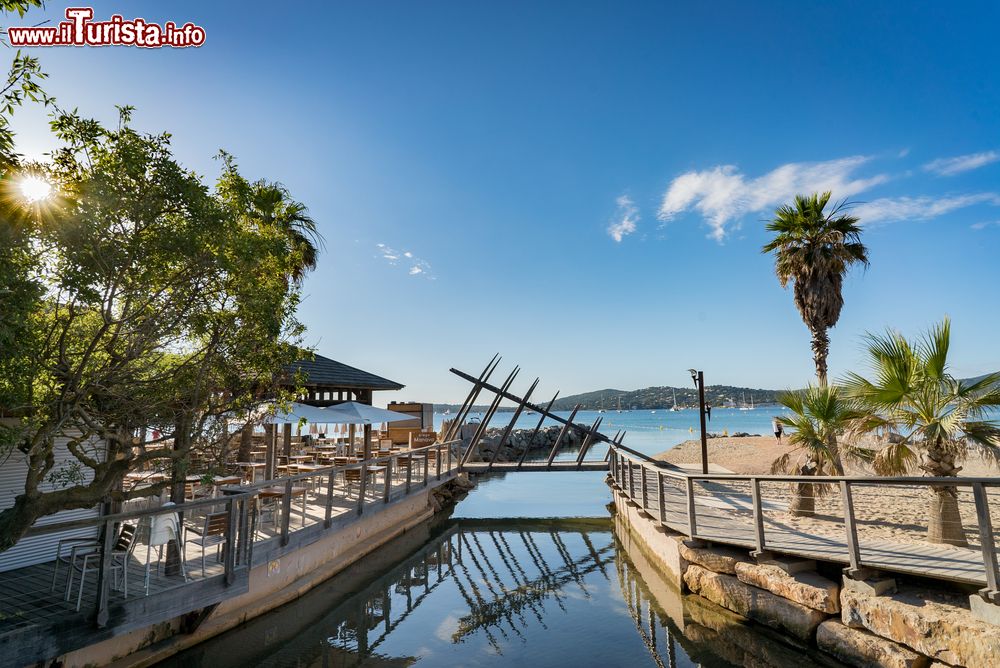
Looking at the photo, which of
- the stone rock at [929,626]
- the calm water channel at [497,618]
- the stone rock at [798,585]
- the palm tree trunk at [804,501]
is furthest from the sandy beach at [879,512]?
the calm water channel at [497,618]

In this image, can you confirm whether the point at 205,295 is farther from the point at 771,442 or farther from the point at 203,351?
the point at 771,442

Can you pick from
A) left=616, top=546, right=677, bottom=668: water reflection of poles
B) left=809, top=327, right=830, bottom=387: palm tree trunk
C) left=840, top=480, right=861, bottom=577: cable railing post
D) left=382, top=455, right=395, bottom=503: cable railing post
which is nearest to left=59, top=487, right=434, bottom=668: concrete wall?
left=382, top=455, right=395, bottom=503: cable railing post

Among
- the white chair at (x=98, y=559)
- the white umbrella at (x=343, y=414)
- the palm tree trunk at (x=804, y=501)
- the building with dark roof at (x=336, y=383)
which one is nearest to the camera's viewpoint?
the white chair at (x=98, y=559)

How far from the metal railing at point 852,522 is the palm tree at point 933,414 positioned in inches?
6.4

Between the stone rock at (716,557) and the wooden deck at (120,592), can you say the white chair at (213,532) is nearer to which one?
the wooden deck at (120,592)

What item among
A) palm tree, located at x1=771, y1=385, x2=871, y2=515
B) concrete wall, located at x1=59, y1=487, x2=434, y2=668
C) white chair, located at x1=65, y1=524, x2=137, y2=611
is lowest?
concrete wall, located at x1=59, y1=487, x2=434, y2=668

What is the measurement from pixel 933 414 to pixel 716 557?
4629 mm

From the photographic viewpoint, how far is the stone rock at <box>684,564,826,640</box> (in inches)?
332

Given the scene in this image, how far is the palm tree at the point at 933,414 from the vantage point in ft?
27.6

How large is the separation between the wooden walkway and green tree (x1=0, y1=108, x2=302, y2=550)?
916 cm

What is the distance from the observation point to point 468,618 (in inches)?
433

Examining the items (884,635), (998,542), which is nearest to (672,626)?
(884,635)

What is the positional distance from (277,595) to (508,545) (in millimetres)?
8465

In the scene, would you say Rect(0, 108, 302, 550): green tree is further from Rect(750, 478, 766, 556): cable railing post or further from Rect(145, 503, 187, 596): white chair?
Rect(750, 478, 766, 556): cable railing post
